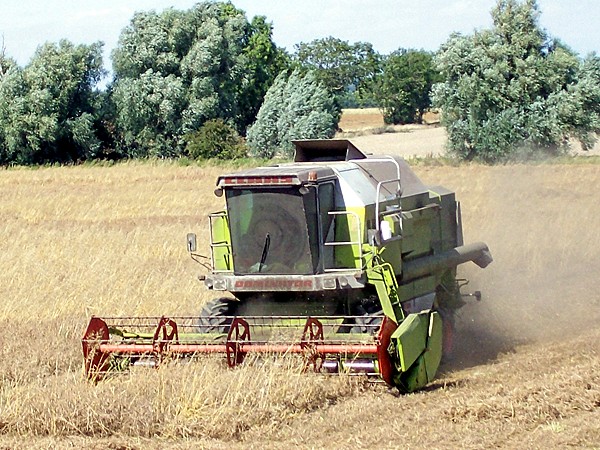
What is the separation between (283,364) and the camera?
31.6 feet

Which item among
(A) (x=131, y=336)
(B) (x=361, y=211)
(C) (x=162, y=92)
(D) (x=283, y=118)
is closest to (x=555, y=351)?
(B) (x=361, y=211)

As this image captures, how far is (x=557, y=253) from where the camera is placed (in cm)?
1839

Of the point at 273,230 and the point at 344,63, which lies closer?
the point at 273,230

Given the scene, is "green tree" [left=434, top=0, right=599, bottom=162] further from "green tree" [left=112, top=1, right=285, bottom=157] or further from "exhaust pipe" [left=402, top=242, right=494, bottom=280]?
"exhaust pipe" [left=402, top=242, right=494, bottom=280]

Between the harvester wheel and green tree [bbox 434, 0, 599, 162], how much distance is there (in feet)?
107

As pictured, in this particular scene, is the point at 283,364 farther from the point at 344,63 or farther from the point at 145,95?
Answer: the point at 344,63

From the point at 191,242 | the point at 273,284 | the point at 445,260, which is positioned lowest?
the point at 445,260

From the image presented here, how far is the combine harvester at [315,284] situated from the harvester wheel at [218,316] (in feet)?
0.05

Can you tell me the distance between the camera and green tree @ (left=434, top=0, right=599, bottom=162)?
139ft

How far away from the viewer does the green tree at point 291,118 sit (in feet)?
153

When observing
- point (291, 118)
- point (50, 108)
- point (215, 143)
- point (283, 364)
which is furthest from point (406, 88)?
point (283, 364)

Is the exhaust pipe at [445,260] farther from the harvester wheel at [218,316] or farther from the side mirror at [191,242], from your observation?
the side mirror at [191,242]

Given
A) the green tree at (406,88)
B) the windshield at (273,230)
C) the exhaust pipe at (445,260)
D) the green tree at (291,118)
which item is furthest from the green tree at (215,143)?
the windshield at (273,230)

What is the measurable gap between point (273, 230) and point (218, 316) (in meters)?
1.15
